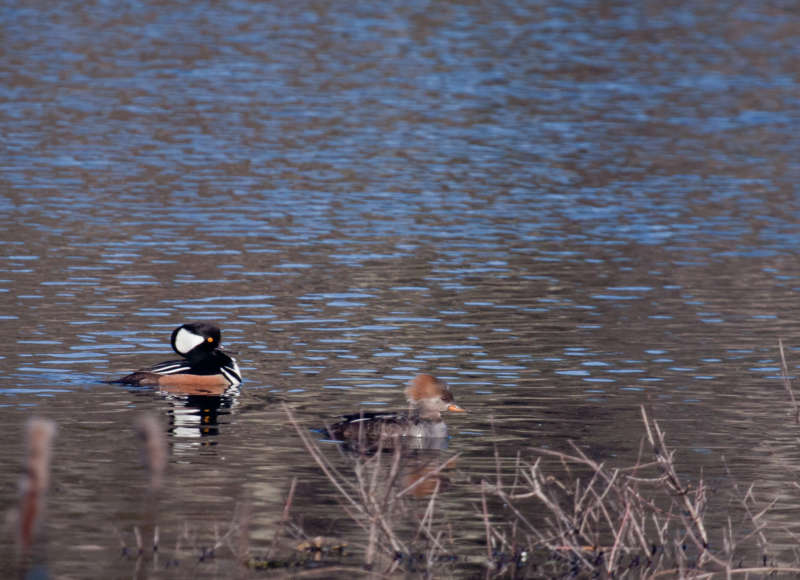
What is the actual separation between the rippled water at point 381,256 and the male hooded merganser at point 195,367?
32 centimetres

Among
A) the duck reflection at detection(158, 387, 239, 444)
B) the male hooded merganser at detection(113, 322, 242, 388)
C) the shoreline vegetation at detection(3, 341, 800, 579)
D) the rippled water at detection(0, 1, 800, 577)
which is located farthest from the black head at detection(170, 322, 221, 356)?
the shoreline vegetation at detection(3, 341, 800, 579)

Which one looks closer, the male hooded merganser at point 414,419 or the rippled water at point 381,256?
the male hooded merganser at point 414,419

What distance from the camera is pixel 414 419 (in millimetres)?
15680

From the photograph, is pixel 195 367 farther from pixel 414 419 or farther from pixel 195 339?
pixel 414 419

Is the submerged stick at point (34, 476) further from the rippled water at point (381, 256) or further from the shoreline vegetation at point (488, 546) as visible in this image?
the rippled water at point (381, 256)

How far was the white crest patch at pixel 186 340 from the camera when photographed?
18591 millimetres

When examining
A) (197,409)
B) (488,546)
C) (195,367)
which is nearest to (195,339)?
(195,367)

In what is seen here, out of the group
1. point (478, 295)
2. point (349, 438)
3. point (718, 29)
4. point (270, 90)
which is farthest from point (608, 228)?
point (718, 29)

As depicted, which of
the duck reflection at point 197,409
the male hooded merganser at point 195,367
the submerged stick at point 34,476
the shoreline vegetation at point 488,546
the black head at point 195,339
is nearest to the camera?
the submerged stick at point 34,476

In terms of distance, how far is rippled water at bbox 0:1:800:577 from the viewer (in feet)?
51.6

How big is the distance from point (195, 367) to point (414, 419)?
11.7 ft

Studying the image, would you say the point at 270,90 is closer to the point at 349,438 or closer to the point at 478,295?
the point at 478,295

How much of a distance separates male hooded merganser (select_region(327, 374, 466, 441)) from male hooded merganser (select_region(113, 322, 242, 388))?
2.52 m

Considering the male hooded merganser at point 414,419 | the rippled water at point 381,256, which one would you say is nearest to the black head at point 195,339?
the rippled water at point 381,256
